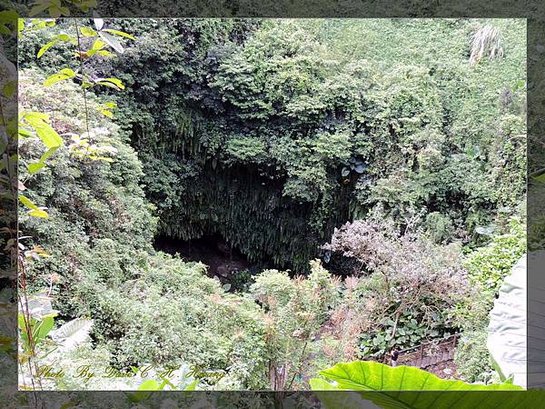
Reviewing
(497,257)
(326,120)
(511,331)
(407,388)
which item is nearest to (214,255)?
(326,120)

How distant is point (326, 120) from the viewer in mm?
2531

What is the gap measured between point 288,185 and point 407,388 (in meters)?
1.89

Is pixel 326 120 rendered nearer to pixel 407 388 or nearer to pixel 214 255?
pixel 214 255

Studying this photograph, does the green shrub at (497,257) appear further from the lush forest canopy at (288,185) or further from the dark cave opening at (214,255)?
the dark cave opening at (214,255)

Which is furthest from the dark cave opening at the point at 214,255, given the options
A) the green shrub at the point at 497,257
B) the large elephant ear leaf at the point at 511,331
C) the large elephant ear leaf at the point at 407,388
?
the large elephant ear leaf at the point at 407,388

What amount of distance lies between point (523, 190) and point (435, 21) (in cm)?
81

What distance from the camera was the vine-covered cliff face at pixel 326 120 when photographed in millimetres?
2471

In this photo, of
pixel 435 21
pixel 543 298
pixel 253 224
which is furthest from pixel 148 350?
pixel 435 21

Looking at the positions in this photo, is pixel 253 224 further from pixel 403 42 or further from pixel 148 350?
pixel 403 42

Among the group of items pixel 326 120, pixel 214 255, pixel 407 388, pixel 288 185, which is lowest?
pixel 214 255

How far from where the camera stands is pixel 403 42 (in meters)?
2.47

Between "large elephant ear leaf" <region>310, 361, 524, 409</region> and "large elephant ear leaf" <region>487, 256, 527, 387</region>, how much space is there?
0.55 metres

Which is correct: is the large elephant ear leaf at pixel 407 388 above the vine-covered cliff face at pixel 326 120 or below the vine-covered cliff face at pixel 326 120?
below

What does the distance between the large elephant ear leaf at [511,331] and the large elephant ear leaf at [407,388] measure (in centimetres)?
55
